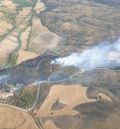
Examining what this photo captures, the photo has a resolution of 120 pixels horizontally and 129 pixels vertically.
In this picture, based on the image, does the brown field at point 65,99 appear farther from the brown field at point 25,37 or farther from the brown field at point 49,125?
the brown field at point 25,37

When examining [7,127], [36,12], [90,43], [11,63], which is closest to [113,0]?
[36,12]

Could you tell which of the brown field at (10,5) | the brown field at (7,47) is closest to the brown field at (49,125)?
the brown field at (7,47)

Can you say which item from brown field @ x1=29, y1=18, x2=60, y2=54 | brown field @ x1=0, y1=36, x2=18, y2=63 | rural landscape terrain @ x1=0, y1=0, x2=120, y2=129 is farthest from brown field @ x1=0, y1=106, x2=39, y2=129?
brown field @ x1=29, y1=18, x2=60, y2=54

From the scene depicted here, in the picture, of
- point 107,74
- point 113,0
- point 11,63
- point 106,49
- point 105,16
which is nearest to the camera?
point 107,74

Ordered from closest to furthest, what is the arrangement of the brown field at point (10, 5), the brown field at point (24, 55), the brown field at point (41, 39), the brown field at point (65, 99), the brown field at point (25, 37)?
the brown field at point (65, 99) < the brown field at point (24, 55) < the brown field at point (41, 39) < the brown field at point (25, 37) < the brown field at point (10, 5)

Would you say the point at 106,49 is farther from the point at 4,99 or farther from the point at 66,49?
the point at 4,99

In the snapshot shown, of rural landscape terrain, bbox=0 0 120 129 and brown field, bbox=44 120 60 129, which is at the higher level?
rural landscape terrain, bbox=0 0 120 129

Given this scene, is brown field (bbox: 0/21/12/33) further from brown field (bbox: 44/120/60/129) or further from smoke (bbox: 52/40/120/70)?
brown field (bbox: 44/120/60/129)

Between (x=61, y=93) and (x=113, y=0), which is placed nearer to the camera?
(x=61, y=93)
